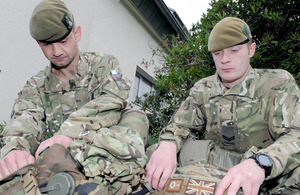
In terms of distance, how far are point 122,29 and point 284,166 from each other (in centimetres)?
472

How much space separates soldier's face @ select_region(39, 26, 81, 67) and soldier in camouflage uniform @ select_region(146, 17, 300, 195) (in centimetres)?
89

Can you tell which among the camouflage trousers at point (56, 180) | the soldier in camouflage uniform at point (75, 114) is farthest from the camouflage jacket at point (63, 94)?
the camouflage trousers at point (56, 180)

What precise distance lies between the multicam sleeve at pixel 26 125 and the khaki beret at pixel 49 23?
1.66 ft

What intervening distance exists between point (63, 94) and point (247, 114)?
1410mm

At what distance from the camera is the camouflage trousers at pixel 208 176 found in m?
1.22

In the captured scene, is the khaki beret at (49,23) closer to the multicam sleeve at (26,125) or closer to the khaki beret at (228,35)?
the multicam sleeve at (26,125)

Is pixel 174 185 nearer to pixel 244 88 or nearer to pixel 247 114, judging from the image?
pixel 247 114

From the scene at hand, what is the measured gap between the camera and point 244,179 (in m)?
1.16

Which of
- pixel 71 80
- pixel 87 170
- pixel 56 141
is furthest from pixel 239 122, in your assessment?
pixel 71 80

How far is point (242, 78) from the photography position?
1817 millimetres

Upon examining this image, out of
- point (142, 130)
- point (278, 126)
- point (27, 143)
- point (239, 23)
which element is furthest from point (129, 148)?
point (239, 23)

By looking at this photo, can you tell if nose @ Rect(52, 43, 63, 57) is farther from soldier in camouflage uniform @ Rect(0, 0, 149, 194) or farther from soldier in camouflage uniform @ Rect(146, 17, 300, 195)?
soldier in camouflage uniform @ Rect(146, 17, 300, 195)

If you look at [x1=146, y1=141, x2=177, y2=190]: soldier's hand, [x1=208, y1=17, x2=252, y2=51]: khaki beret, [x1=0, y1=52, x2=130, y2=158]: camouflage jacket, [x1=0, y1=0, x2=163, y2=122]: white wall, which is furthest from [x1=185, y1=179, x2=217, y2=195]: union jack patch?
[x1=0, y1=0, x2=163, y2=122]: white wall

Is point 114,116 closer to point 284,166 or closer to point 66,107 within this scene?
point 66,107
